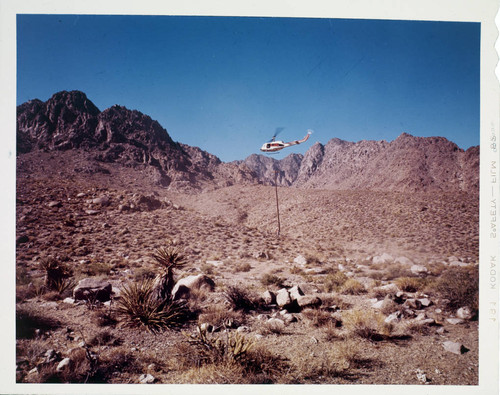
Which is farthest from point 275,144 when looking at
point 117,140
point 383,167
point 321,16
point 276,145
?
point 383,167

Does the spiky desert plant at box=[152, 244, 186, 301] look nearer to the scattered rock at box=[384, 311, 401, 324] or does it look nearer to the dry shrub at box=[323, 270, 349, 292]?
the dry shrub at box=[323, 270, 349, 292]

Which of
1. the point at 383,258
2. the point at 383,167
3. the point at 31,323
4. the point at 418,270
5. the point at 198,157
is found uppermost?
the point at 383,167

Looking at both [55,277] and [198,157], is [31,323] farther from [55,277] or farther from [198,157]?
[198,157]

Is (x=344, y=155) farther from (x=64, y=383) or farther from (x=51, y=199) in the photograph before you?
(x=64, y=383)

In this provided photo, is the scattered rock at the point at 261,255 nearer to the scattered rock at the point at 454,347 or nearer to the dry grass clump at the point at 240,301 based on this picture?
the dry grass clump at the point at 240,301

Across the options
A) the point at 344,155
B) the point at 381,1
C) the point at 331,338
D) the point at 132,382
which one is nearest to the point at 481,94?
the point at 381,1

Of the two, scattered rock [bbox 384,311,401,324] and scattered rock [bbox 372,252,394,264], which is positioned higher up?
scattered rock [bbox 372,252,394,264]

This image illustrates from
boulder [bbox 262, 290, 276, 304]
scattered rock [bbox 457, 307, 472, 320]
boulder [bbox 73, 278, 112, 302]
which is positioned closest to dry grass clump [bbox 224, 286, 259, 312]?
boulder [bbox 262, 290, 276, 304]
